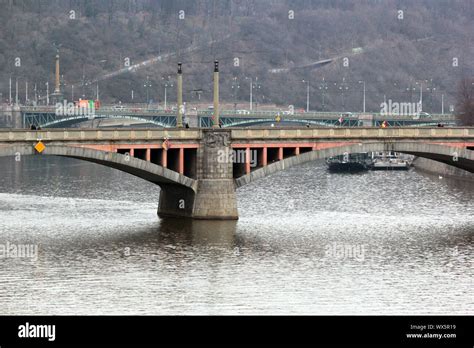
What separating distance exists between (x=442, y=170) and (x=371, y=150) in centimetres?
6657

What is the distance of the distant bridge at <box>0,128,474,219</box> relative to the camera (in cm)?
10038

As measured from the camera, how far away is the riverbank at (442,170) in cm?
16125

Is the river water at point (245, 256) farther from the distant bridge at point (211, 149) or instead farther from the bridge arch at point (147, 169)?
the distant bridge at point (211, 149)

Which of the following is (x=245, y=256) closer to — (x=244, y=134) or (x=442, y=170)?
(x=244, y=134)

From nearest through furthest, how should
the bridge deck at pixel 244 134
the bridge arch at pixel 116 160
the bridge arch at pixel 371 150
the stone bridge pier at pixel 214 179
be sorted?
1. the bridge arch at pixel 116 160
2. the bridge deck at pixel 244 134
3. the stone bridge pier at pixel 214 179
4. the bridge arch at pixel 371 150

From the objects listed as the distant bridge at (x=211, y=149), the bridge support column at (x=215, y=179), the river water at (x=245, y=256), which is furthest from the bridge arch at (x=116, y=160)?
the river water at (x=245, y=256)

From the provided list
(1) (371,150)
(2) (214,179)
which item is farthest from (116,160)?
(1) (371,150)

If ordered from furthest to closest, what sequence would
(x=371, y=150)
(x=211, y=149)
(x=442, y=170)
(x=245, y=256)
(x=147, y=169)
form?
1. (x=442, y=170)
2. (x=371, y=150)
3. (x=211, y=149)
4. (x=147, y=169)
5. (x=245, y=256)

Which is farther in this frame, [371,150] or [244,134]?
[371,150]

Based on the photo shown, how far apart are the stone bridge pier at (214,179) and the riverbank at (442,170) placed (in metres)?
56.5

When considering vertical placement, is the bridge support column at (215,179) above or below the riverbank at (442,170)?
above

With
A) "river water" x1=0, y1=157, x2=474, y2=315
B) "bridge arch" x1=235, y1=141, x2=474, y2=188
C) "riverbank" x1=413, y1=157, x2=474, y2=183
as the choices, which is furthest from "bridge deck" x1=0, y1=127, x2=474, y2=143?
"riverbank" x1=413, y1=157, x2=474, y2=183

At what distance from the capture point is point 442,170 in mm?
174625

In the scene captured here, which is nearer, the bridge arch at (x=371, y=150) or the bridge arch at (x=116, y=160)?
the bridge arch at (x=116, y=160)
